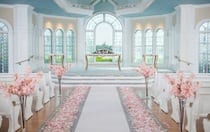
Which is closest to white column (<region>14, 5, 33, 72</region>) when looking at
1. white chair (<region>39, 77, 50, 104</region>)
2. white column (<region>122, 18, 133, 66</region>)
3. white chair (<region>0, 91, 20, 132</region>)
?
white chair (<region>39, 77, 50, 104</region>)

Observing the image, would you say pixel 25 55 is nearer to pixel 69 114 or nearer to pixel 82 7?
pixel 82 7

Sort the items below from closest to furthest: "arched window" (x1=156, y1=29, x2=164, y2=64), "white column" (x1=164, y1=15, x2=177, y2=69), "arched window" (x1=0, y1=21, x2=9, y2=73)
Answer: "arched window" (x1=0, y1=21, x2=9, y2=73) → "white column" (x1=164, y1=15, x2=177, y2=69) → "arched window" (x1=156, y1=29, x2=164, y2=64)

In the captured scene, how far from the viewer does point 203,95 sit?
5.86 m

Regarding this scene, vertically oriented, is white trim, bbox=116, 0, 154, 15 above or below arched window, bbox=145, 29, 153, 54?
above

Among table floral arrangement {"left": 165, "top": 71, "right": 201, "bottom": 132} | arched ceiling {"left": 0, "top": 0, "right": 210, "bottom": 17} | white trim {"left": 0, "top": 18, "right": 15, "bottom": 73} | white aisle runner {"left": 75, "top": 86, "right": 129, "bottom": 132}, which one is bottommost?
white aisle runner {"left": 75, "top": 86, "right": 129, "bottom": 132}

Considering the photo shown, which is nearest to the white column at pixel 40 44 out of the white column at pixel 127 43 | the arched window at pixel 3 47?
the arched window at pixel 3 47

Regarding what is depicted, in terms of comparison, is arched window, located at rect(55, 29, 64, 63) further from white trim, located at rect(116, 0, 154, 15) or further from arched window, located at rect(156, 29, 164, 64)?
arched window, located at rect(156, 29, 164, 64)

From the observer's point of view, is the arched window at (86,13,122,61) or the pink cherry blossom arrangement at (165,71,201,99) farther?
the arched window at (86,13,122,61)

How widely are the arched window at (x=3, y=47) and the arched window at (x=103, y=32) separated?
6870mm

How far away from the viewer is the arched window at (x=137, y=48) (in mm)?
20456

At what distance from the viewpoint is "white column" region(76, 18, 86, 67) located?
2055cm

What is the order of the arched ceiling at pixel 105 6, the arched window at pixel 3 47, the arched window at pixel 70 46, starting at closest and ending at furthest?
the arched ceiling at pixel 105 6 → the arched window at pixel 3 47 → the arched window at pixel 70 46

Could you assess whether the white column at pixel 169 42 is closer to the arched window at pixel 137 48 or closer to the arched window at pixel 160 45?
the arched window at pixel 160 45

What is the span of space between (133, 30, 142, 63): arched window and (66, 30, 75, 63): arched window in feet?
12.9
